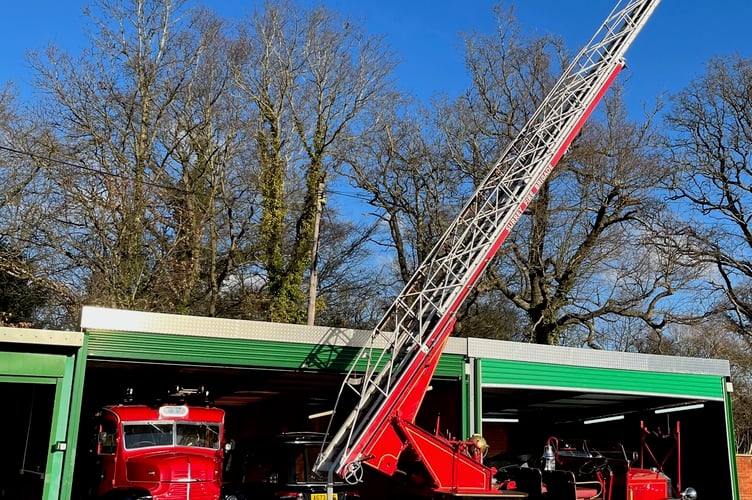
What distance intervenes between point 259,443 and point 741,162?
25.1 metres

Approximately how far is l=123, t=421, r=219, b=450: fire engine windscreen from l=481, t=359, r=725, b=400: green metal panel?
595 cm

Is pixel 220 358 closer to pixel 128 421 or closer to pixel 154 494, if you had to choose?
pixel 128 421

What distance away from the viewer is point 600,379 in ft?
55.9

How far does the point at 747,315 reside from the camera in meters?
30.0

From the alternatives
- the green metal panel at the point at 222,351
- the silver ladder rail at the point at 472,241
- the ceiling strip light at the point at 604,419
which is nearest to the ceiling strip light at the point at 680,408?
the ceiling strip light at the point at 604,419

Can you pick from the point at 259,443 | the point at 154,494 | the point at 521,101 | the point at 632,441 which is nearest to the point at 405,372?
the point at 259,443

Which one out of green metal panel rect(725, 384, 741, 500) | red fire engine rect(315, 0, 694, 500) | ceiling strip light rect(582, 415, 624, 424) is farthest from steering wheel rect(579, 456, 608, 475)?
ceiling strip light rect(582, 415, 624, 424)

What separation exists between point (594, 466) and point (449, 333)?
353cm

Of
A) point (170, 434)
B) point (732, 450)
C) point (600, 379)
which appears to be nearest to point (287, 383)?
point (170, 434)

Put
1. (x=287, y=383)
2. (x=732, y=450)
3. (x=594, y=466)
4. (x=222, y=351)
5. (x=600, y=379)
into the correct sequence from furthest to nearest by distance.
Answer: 1. (x=732, y=450)
2. (x=287, y=383)
3. (x=600, y=379)
4. (x=222, y=351)
5. (x=594, y=466)

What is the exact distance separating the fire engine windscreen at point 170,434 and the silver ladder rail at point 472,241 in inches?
94.6

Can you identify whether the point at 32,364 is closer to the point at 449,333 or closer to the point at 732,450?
the point at 449,333

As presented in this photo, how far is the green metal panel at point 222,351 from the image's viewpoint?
12.8 metres

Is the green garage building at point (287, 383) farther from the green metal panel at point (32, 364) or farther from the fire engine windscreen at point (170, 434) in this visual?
the fire engine windscreen at point (170, 434)
